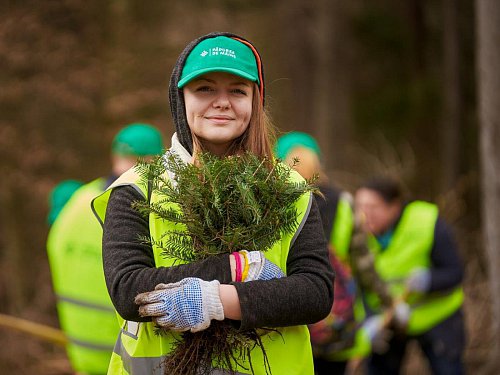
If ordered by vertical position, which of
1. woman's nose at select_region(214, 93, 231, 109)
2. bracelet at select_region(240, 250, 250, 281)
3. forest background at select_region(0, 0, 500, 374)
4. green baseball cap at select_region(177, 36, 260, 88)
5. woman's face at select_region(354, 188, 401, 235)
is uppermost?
forest background at select_region(0, 0, 500, 374)

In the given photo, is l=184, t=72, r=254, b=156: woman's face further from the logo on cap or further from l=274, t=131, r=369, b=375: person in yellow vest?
l=274, t=131, r=369, b=375: person in yellow vest

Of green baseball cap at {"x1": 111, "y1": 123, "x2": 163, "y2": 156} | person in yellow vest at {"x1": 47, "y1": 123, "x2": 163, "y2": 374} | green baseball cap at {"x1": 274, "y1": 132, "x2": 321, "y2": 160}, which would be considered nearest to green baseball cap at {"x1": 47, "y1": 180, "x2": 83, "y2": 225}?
green baseball cap at {"x1": 111, "y1": 123, "x2": 163, "y2": 156}

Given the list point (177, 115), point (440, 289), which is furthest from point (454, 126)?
point (177, 115)

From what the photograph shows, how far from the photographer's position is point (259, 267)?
273 centimetres

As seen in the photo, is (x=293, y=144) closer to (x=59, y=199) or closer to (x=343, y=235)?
(x=343, y=235)

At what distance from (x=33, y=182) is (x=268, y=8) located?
481 centimetres

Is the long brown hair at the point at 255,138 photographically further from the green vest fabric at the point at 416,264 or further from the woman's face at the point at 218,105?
the green vest fabric at the point at 416,264

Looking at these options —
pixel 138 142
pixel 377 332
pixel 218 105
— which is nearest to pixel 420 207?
pixel 377 332

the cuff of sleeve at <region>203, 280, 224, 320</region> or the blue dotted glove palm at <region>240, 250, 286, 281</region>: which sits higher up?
the blue dotted glove palm at <region>240, 250, 286, 281</region>

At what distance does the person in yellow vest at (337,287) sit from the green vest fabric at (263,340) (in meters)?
2.25

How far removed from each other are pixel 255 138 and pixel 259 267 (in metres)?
0.48

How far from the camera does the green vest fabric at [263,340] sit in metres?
2.81

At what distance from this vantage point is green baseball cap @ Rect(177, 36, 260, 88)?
2.85 m

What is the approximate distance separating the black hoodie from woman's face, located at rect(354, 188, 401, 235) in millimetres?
4203
